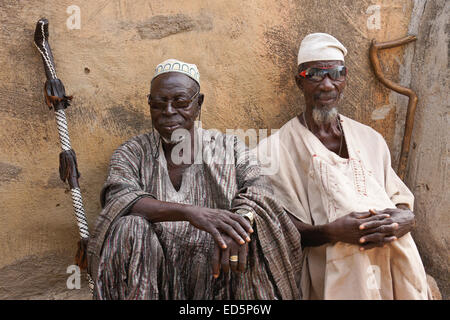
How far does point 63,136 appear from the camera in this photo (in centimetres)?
325

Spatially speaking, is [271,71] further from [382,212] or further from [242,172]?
[382,212]

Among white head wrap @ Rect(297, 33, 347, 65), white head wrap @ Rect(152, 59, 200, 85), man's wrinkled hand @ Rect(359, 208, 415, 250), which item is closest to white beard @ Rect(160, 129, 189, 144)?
white head wrap @ Rect(152, 59, 200, 85)

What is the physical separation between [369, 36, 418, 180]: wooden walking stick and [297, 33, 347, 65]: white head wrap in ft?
1.86

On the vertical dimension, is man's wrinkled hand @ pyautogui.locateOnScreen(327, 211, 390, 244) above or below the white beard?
below

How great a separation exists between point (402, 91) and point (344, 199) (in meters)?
1.35

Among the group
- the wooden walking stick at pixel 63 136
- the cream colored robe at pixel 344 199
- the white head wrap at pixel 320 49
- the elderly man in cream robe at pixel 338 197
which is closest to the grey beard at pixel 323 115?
the elderly man in cream robe at pixel 338 197

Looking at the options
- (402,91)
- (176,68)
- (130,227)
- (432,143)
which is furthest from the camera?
(402,91)

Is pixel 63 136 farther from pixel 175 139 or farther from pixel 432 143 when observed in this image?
pixel 432 143

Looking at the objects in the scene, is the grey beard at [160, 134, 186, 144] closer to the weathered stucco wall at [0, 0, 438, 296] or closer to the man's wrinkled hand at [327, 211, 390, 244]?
the weathered stucco wall at [0, 0, 438, 296]

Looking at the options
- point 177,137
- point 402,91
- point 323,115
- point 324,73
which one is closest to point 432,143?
point 402,91

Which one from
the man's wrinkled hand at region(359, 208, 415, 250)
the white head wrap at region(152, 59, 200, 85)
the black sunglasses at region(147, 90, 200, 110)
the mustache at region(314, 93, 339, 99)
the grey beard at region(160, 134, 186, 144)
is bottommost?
the man's wrinkled hand at region(359, 208, 415, 250)

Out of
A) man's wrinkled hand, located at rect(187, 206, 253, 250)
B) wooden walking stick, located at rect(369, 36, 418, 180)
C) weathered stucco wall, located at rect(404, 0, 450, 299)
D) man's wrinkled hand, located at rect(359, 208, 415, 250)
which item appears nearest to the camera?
man's wrinkled hand, located at rect(187, 206, 253, 250)

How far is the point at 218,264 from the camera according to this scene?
8.33 feet

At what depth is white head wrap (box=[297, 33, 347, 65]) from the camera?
11.3ft
